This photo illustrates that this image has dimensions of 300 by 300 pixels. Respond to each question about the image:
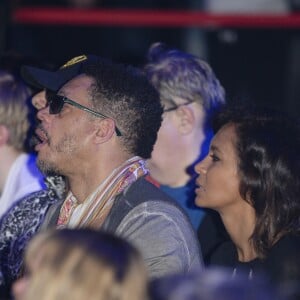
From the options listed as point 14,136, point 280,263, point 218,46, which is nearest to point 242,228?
point 280,263

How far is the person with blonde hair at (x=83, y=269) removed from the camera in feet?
8.30

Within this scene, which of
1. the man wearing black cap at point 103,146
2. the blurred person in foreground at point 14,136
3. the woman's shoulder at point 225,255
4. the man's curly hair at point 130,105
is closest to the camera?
the man wearing black cap at point 103,146

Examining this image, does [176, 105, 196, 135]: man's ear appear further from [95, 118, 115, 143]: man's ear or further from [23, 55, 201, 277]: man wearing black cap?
[95, 118, 115, 143]: man's ear

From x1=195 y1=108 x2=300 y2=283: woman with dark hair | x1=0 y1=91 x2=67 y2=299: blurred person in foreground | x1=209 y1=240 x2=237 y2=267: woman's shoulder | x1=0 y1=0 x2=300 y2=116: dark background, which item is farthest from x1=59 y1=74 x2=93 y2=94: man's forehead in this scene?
x1=0 y1=0 x2=300 y2=116: dark background

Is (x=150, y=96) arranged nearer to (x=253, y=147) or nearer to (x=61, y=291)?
(x=253, y=147)

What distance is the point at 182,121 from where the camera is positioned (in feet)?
16.9

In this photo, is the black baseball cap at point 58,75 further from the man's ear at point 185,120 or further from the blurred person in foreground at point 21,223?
the man's ear at point 185,120

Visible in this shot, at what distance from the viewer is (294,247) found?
3.99m

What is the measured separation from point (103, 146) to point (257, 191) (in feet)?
2.04

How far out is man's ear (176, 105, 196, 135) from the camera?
5.16 meters

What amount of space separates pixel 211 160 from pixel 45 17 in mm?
2509

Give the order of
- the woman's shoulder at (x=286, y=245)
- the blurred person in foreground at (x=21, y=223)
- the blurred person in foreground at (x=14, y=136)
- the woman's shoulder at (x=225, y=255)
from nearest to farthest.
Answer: the woman's shoulder at (x=286, y=245) < the woman's shoulder at (x=225, y=255) < the blurred person in foreground at (x=21, y=223) < the blurred person in foreground at (x=14, y=136)

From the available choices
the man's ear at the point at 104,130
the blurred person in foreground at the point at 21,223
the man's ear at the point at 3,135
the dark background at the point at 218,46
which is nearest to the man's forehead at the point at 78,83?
the man's ear at the point at 104,130

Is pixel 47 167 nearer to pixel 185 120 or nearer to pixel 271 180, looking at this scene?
pixel 271 180
